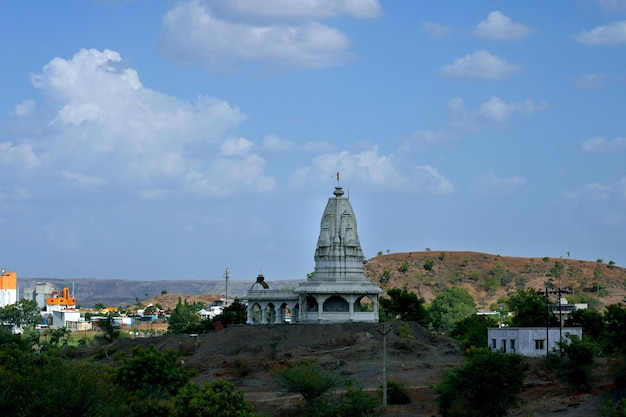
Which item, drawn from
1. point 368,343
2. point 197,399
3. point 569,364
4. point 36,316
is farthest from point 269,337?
point 36,316

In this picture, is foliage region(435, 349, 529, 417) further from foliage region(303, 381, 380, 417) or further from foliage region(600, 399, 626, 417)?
foliage region(600, 399, 626, 417)

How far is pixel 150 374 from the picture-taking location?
70812mm

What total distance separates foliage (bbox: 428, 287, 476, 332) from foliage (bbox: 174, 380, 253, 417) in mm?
93456

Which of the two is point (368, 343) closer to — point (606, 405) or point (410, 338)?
point (410, 338)

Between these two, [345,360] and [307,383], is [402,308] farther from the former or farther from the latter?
[307,383]

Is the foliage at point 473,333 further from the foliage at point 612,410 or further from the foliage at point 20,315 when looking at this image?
the foliage at point 20,315

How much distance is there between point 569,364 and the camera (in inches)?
2896

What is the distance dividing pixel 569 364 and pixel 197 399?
25.2 m

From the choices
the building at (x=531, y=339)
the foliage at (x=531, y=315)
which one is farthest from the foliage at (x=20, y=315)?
the building at (x=531, y=339)

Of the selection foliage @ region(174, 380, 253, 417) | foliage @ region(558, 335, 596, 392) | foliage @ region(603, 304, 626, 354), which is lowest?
foliage @ region(174, 380, 253, 417)

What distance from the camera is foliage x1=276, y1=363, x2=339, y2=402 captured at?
72.4 m

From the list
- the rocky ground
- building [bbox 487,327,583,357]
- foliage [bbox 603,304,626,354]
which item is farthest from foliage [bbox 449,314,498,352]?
foliage [bbox 603,304,626,354]

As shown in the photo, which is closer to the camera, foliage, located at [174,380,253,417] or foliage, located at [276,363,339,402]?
foliage, located at [174,380,253,417]

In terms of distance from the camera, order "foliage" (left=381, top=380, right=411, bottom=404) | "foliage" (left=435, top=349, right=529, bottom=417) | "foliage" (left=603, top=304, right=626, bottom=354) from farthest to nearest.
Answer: "foliage" (left=603, top=304, right=626, bottom=354) < "foliage" (left=381, top=380, right=411, bottom=404) < "foliage" (left=435, top=349, right=529, bottom=417)
